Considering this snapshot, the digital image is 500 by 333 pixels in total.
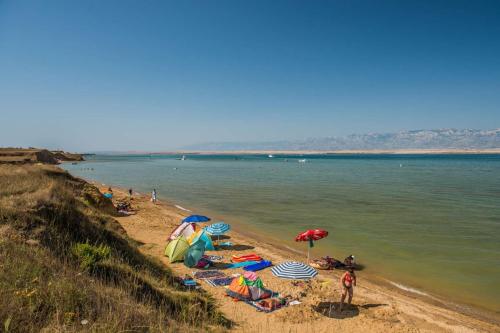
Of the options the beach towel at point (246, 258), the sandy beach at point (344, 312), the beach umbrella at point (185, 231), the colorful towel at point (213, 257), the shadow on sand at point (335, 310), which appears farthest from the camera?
the beach umbrella at point (185, 231)

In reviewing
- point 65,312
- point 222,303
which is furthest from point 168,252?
point 65,312

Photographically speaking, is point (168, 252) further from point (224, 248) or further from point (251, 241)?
point (251, 241)

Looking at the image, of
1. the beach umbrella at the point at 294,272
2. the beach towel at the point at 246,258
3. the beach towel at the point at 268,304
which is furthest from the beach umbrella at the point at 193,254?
the beach towel at the point at 268,304

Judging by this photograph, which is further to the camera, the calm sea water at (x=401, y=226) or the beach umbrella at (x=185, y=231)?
the beach umbrella at (x=185, y=231)

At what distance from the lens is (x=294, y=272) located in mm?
11312

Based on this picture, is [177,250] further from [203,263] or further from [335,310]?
[335,310]

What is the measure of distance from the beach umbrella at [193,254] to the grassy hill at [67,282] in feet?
11.9

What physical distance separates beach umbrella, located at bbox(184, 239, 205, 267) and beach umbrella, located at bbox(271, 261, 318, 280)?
403cm

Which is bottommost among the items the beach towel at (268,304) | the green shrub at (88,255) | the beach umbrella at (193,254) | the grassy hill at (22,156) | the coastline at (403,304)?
the coastline at (403,304)

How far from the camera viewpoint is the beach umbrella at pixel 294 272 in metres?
11.2

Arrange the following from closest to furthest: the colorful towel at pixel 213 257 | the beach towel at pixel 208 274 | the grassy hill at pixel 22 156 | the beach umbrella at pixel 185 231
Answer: the beach towel at pixel 208 274 < the colorful towel at pixel 213 257 < the beach umbrella at pixel 185 231 < the grassy hill at pixel 22 156

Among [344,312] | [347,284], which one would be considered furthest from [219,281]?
[347,284]

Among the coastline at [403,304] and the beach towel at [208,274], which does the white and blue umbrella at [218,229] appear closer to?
the coastline at [403,304]

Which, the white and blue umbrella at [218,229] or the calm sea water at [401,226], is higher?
the white and blue umbrella at [218,229]
